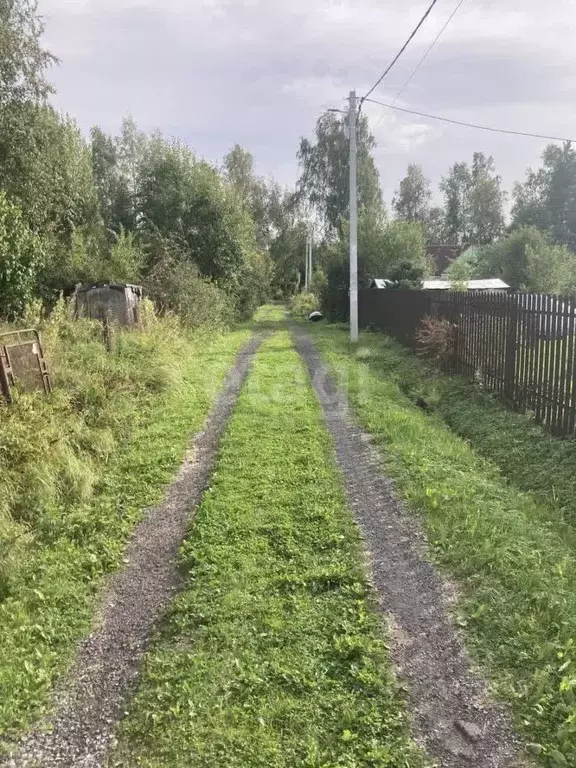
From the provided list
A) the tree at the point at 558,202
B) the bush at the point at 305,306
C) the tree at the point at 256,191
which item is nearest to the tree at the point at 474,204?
the tree at the point at 558,202

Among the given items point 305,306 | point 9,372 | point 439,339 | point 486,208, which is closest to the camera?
point 9,372

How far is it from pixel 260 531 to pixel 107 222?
68.2 feet

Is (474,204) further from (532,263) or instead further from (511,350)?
(511,350)

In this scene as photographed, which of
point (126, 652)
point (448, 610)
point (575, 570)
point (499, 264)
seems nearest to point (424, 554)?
point (448, 610)

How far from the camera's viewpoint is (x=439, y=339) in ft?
35.3

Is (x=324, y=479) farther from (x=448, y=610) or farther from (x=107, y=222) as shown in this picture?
(x=107, y=222)

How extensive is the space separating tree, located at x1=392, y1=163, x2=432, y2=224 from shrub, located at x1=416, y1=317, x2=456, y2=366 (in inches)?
2337

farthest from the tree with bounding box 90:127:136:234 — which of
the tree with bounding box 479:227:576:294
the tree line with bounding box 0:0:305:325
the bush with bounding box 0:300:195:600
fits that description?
the tree with bounding box 479:227:576:294

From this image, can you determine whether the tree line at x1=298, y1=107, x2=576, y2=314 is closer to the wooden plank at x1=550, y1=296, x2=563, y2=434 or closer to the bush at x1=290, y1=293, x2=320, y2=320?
the bush at x1=290, y1=293, x2=320, y2=320

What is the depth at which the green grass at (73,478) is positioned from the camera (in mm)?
3363

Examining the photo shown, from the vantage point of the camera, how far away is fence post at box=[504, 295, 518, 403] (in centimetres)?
796

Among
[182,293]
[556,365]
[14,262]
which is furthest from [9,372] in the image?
[182,293]

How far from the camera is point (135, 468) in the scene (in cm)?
616

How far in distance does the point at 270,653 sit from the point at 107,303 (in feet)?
36.0
